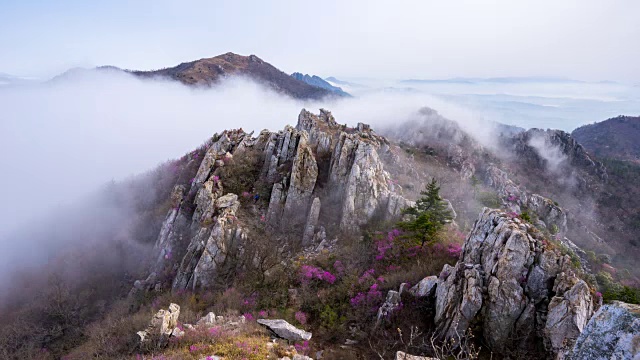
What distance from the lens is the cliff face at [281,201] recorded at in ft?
92.8

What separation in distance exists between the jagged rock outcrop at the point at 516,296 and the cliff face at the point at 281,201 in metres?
13.2

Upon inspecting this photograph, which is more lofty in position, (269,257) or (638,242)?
(269,257)

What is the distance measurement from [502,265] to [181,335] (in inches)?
673

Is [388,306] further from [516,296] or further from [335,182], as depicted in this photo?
[335,182]

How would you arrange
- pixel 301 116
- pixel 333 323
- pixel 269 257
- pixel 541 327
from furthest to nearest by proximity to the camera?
pixel 301 116 < pixel 269 257 < pixel 333 323 < pixel 541 327

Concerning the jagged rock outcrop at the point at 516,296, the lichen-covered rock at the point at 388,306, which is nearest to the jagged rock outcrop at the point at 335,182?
the lichen-covered rock at the point at 388,306

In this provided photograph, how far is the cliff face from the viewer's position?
28297 mm

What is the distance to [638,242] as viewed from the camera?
7656 cm

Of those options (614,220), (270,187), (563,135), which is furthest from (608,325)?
(563,135)

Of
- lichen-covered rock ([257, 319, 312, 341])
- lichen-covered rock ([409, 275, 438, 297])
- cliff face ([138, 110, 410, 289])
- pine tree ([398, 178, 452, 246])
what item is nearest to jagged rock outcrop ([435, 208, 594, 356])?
lichen-covered rock ([409, 275, 438, 297])

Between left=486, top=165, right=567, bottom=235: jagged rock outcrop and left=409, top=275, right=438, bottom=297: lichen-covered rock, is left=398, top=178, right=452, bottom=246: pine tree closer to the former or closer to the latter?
left=409, top=275, right=438, bottom=297: lichen-covered rock

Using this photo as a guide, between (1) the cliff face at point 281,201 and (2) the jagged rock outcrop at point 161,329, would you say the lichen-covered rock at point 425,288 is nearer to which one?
(1) the cliff face at point 281,201

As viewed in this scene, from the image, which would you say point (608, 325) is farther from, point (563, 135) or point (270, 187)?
point (563, 135)

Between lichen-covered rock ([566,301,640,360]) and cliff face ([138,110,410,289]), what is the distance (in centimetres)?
2450
